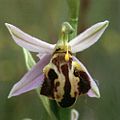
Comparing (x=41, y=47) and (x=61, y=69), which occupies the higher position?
(x=41, y=47)

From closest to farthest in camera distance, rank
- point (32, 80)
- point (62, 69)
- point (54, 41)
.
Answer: point (62, 69) → point (32, 80) → point (54, 41)

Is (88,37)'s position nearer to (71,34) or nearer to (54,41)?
(71,34)

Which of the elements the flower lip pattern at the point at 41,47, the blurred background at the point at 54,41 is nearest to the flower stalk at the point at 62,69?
the flower lip pattern at the point at 41,47

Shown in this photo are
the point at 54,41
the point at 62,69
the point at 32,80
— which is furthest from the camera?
the point at 54,41

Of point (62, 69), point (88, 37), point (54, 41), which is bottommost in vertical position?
point (62, 69)

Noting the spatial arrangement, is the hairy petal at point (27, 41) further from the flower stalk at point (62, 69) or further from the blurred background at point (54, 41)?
the blurred background at point (54, 41)

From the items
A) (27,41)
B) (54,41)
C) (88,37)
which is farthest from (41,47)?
(54,41)

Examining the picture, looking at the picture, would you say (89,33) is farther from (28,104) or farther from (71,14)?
(28,104)

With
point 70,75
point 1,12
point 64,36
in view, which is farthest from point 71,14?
point 1,12
